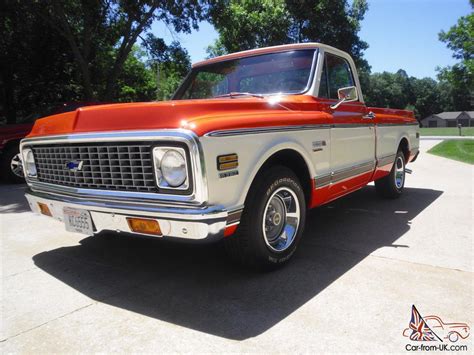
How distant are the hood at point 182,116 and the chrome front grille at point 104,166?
14cm

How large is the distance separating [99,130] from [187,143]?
83cm

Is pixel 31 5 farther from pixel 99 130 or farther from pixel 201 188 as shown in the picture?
pixel 201 188

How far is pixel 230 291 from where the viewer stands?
116 inches

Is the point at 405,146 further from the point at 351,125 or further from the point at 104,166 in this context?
the point at 104,166

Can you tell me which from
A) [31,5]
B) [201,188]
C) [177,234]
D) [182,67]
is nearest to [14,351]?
[177,234]

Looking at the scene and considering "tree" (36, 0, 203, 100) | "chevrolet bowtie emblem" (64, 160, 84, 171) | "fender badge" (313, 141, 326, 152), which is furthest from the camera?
"tree" (36, 0, 203, 100)

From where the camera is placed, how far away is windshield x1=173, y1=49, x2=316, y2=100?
12.8ft

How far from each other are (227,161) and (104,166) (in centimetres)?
93

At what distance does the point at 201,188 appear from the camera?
2465 millimetres

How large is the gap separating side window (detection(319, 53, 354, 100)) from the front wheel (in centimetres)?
131

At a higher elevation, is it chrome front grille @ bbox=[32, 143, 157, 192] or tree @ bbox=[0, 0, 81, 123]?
tree @ bbox=[0, 0, 81, 123]

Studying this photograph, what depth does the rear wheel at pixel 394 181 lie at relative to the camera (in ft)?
19.4

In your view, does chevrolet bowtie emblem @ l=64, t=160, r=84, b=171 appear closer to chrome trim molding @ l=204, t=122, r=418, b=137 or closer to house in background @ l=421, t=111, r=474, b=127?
chrome trim molding @ l=204, t=122, r=418, b=137

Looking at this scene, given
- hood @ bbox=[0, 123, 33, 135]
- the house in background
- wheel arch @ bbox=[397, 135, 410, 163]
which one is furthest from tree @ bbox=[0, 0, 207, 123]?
the house in background
